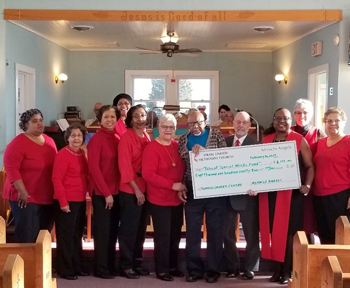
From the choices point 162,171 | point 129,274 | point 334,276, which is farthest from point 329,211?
point 334,276

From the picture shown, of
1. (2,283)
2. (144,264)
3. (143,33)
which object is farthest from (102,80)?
(2,283)

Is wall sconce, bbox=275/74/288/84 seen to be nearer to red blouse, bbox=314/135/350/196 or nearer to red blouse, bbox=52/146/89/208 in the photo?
red blouse, bbox=314/135/350/196

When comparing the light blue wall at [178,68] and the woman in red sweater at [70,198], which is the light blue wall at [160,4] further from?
the light blue wall at [178,68]

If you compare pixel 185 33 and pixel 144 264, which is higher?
pixel 185 33

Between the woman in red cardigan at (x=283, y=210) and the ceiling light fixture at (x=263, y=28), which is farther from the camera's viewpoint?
the ceiling light fixture at (x=263, y=28)

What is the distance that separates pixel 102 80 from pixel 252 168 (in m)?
8.98

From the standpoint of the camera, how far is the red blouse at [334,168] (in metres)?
4.02

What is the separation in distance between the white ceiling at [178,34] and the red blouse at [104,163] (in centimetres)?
418

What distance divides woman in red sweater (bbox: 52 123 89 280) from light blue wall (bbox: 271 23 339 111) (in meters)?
4.50

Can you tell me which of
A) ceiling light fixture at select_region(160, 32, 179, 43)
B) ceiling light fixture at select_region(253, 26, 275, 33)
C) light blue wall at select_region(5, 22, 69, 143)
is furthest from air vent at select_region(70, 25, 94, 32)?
ceiling light fixture at select_region(253, 26, 275, 33)

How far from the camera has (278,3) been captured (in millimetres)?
7090

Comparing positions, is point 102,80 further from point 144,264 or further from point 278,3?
point 144,264

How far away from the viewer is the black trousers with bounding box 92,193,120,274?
14.2ft

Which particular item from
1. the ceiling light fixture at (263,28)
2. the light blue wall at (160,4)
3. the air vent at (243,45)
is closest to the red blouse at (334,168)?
the light blue wall at (160,4)
